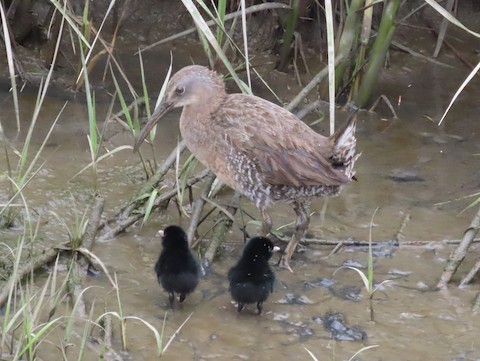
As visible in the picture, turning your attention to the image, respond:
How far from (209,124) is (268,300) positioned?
1011mm

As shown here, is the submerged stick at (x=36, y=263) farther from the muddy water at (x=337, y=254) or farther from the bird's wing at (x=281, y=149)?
the bird's wing at (x=281, y=149)

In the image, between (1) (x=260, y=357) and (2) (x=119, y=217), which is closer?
(1) (x=260, y=357)

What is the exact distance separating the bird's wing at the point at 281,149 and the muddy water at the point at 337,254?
46 cm

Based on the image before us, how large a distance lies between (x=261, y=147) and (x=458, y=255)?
3.65 feet

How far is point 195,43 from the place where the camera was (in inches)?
293

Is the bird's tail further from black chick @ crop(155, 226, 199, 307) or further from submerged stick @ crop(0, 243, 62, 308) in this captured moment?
submerged stick @ crop(0, 243, 62, 308)

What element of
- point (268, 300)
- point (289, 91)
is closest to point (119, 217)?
point (268, 300)

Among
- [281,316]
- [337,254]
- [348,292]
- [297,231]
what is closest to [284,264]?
[297,231]

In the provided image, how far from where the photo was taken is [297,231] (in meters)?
5.02

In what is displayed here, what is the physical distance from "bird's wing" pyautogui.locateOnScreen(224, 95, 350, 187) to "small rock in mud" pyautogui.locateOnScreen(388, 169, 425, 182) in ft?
3.64

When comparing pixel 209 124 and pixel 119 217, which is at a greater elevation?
pixel 209 124

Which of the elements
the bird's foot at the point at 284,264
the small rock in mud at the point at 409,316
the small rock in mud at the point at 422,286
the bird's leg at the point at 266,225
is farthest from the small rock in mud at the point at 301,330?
the bird's leg at the point at 266,225

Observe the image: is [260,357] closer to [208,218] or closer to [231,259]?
[231,259]

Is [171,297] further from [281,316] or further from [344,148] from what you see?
[344,148]
